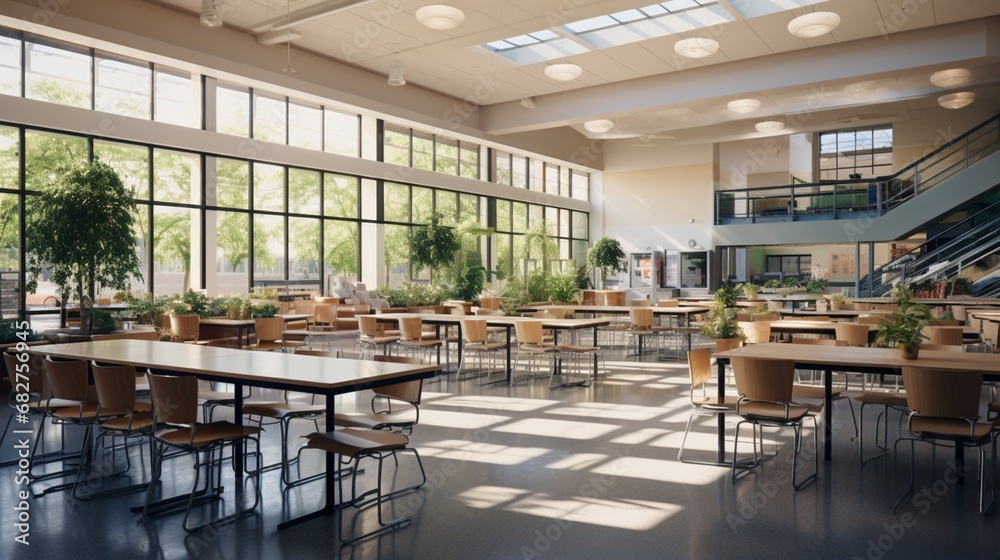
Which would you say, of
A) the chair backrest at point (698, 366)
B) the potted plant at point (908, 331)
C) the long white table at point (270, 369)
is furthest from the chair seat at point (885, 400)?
the long white table at point (270, 369)

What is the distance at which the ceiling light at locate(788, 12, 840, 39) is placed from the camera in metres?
9.08

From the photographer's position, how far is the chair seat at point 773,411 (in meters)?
4.48

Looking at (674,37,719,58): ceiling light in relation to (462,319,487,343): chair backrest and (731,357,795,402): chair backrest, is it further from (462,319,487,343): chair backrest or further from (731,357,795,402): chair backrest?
(731,357,795,402): chair backrest

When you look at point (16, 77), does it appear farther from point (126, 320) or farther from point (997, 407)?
point (997, 407)

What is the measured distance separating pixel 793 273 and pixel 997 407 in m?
23.7

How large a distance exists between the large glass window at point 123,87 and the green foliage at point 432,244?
577 cm

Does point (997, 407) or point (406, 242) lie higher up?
point (406, 242)

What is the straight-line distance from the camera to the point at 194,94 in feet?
40.0

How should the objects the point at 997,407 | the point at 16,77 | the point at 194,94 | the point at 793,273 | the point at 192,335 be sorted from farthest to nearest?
the point at 793,273, the point at 194,94, the point at 16,77, the point at 192,335, the point at 997,407

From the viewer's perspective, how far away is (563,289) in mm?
16438

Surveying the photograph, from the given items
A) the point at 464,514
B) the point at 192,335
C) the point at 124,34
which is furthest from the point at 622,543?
the point at 124,34

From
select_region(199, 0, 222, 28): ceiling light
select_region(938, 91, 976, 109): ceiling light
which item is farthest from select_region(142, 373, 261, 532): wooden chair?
select_region(938, 91, 976, 109): ceiling light

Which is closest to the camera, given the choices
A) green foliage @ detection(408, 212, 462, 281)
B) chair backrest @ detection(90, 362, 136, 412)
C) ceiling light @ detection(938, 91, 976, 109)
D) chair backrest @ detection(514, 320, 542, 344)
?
chair backrest @ detection(90, 362, 136, 412)

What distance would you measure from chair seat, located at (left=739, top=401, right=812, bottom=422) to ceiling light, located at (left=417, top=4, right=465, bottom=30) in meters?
6.30
